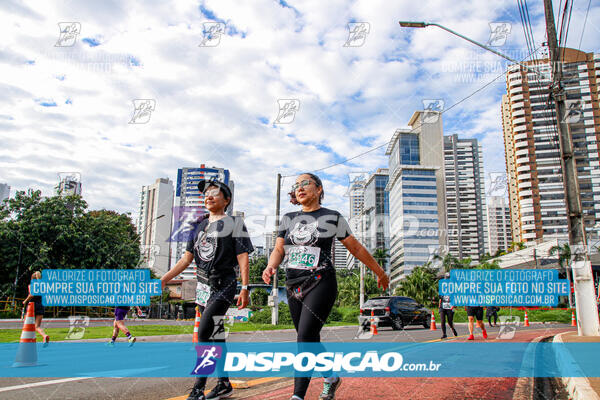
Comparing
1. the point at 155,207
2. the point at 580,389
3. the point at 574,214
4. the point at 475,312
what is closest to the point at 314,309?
the point at 580,389

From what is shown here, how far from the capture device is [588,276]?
372 inches

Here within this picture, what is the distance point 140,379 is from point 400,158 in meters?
180

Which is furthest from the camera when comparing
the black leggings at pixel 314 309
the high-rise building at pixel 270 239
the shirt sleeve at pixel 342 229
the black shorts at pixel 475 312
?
the high-rise building at pixel 270 239

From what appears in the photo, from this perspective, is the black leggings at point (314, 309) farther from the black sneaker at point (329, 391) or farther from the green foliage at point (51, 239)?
the green foliage at point (51, 239)

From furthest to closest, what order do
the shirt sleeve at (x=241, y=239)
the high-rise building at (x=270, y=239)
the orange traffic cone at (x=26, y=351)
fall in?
the high-rise building at (x=270, y=239) → the orange traffic cone at (x=26, y=351) → the shirt sleeve at (x=241, y=239)

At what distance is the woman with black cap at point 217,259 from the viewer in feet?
11.7

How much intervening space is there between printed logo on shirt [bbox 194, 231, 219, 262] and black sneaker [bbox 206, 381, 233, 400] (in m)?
1.05

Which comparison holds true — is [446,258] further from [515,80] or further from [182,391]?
[182,391]

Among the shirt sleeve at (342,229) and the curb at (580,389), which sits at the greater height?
the shirt sleeve at (342,229)

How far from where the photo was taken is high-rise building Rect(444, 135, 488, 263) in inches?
7161

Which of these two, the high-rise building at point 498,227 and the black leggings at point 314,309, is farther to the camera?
the high-rise building at point 498,227

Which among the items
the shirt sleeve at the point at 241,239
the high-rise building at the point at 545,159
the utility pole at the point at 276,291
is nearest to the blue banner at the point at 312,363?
the shirt sleeve at the point at 241,239

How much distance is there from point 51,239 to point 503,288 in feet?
93.3

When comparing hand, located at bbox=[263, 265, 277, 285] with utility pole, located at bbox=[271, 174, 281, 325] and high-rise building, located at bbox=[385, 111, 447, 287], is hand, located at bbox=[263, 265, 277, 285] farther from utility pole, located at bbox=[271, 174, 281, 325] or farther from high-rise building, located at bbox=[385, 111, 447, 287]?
high-rise building, located at bbox=[385, 111, 447, 287]
